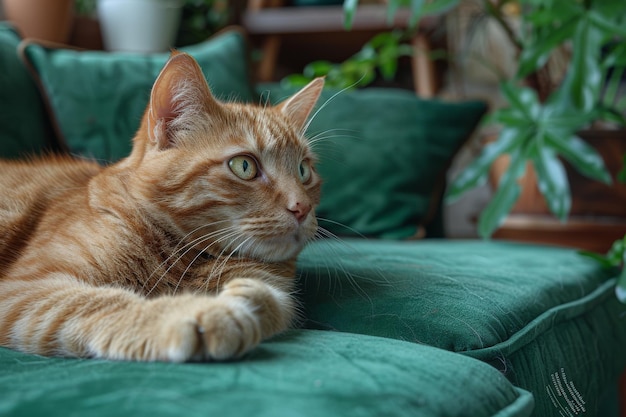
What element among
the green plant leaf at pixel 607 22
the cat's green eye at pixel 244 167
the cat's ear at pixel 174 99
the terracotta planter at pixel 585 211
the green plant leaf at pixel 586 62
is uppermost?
the green plant leaf at pixel 607 22

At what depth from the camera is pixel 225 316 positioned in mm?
797

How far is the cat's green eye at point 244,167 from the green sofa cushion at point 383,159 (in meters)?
0.83

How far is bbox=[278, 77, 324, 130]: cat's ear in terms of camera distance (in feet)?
4.57

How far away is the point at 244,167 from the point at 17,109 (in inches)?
34.3

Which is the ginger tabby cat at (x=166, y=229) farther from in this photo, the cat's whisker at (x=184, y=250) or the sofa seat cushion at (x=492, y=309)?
the sofa seat cushion at (x=492, y=309)

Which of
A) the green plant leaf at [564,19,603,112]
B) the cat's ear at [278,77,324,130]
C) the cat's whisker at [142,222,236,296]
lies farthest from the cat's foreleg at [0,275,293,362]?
the green plant leaf at [564,19,603,112]

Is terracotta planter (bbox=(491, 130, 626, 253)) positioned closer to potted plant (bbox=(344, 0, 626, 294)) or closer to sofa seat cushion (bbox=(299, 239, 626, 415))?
potted plant (bbox=(344, 0, 626, 294))

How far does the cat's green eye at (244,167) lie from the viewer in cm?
112

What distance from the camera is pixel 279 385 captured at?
2.30ft

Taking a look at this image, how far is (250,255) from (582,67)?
1.18 metres

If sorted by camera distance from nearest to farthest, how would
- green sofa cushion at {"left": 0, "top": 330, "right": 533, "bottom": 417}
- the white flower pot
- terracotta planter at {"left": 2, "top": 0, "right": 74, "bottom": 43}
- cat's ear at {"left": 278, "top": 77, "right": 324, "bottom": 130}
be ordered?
green sofa cushion at {"left": 0, "top": 330, "right": 533, "bottom": 417} → cat's ear at {"left": 278, "top": 77, "right": 324, "bottom": 130} → terracotta planter at {"left": 2, "top": 0, "right": 74, "bottom": 43} → the white flower pot

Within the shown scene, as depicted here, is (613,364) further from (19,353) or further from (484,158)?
(19,353)

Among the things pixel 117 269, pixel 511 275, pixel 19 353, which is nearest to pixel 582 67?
pixel 511 275

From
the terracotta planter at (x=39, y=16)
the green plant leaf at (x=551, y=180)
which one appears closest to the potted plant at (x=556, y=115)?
the green plant leaf at (x=551, y=180)
